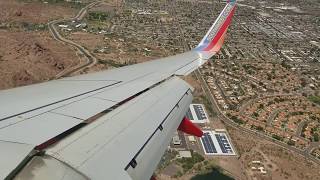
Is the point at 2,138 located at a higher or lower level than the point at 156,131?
higher

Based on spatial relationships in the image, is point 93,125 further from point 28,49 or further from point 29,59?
point 28,49

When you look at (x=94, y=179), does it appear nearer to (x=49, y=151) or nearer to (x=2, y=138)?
(x=49, y=151)

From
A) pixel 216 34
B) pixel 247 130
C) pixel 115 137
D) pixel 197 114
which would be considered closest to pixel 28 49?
pixel 197 114

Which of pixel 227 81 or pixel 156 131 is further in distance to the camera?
pixel 227 81

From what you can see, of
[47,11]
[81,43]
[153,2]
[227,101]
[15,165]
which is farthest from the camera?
[153,2]

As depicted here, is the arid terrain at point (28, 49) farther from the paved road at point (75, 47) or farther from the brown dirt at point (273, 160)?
the brown dirt at point (273, 160)

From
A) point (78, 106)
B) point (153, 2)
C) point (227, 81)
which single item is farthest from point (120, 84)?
point (153, 2)

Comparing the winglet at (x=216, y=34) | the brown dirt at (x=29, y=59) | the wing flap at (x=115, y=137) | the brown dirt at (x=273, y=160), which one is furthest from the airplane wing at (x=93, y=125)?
the brown dirt at (x=29, y=59)
